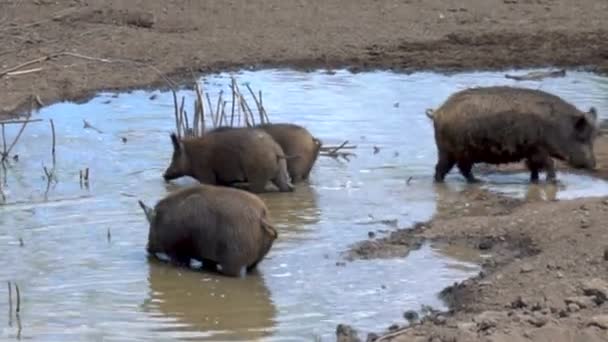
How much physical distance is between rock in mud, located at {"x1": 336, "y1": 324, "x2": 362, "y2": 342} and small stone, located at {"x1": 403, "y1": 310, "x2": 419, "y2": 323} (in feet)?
1.31

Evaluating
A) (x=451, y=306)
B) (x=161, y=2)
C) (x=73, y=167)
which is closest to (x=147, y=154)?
(x=73, y=167)

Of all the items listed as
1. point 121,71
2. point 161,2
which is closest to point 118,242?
point 121,71

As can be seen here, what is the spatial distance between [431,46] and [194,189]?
1028 centimetres

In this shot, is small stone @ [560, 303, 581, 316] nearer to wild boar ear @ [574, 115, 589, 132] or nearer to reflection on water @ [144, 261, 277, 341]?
reflection on water @ [144, 261, 277, 341]

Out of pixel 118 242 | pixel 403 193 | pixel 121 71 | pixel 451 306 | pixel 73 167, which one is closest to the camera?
pixel 451 306

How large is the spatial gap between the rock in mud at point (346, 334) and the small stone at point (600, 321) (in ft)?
4.15

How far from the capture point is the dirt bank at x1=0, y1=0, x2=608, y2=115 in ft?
60.2

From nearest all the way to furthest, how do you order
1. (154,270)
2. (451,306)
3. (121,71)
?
(451,306)
(154,270)
(121,71)

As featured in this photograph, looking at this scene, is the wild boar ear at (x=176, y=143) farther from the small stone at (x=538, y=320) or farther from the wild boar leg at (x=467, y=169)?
the small stone at (x=538, y=320)

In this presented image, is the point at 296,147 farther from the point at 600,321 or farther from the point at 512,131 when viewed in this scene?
the point at 600,321

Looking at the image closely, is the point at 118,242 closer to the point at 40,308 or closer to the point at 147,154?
the point at 40,308

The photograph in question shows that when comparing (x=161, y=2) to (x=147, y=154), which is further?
(x=161, y=2)

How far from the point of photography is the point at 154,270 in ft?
33.7

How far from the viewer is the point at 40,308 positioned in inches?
369
